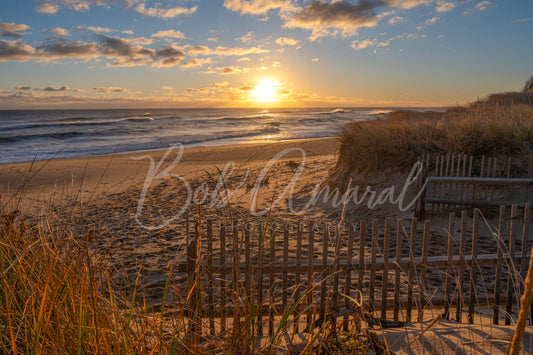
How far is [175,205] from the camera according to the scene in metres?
9.37

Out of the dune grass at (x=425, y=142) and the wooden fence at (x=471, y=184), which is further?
the dune grass at (x=425, y=142)

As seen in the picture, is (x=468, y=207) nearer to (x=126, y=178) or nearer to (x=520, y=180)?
(x=520, y=180)

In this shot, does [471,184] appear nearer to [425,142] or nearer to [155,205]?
[425,142]

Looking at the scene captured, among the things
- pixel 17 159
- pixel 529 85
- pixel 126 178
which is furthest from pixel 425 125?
pixel 17 159

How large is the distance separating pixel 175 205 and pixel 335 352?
25.0ft

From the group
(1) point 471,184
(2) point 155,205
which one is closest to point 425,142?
(1) point 471,184

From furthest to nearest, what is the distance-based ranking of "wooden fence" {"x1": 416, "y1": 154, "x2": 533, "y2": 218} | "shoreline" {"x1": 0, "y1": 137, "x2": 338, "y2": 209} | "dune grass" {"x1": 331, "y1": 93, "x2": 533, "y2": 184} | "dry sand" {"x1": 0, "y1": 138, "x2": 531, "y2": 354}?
"shoreline" {"x1": 0, "y1": 137, "x2": 338, "y2": 209} → "dune grass" {"x1": 331, "y1": 93, "x2": 533, "y2": 184} → "wooden fence" {"x1": 416, "y1": 154, "x2": 533, "y2": 218} → "dry sand" {"x1": 0, "y1": 138, "x2": 531, "y2": 354}

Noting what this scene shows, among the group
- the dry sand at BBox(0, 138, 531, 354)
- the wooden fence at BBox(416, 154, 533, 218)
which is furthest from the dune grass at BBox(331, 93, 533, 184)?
the dry sand at BBox(0, 138, 531, 354)

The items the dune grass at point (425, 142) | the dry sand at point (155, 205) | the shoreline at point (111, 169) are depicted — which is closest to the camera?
the dry sand at point (155, 205)

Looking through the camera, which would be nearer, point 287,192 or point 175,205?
point 175,205

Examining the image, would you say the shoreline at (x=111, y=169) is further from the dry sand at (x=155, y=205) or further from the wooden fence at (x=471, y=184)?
the wooden fence at (x=471, y=184)

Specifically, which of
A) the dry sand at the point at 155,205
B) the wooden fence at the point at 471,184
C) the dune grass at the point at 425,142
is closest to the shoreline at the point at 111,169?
the dry sand at the point at 155,205

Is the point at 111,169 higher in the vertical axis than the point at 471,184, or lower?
lower

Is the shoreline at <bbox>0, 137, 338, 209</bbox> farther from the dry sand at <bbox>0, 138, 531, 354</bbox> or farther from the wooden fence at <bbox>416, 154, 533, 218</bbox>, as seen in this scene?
the wooden fence at <bbox>416, 154, 533, 218</bbox>
